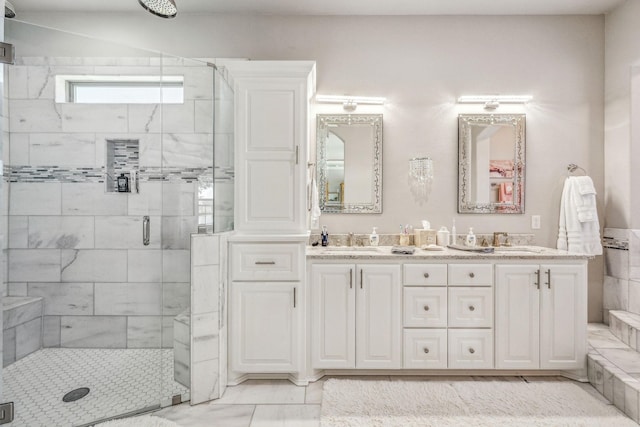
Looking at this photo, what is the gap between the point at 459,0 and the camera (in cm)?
276

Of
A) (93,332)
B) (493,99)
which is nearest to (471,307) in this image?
(493,99)

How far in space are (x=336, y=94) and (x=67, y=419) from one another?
2.99 m

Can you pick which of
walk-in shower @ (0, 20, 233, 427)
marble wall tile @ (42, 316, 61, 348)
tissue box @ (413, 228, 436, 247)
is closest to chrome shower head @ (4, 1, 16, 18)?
walk-in shower @ (0, 20, 233, 427)

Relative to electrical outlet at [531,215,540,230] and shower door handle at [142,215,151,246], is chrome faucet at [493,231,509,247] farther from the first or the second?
shower door handle at [142,215,151,246]

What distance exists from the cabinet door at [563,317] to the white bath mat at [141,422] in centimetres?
252

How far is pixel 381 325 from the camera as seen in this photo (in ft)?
7.63

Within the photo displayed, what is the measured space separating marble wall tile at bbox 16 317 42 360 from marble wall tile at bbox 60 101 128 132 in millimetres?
1413

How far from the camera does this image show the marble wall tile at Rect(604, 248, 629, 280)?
Answer: 9.04 feet

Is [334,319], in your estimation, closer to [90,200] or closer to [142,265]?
[142,265]

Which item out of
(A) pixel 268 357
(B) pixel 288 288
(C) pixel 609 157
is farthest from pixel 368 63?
(A) pixel 268 357

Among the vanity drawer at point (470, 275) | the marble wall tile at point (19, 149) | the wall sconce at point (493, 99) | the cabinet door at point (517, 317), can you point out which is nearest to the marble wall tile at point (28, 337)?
the marble wall tile at point (19, 149)

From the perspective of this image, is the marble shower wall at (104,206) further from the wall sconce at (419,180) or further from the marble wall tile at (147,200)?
the wall sconce at (419,180)

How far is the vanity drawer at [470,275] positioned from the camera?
2324 mm

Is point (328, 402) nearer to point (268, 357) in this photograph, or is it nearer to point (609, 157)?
point (268, 357)
